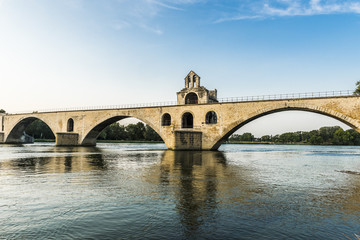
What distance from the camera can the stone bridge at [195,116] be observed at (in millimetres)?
33125

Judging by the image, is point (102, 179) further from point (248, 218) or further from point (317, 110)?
point (317, 110)

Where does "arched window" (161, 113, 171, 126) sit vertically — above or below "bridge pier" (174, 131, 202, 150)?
above

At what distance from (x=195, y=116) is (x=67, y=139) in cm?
3072

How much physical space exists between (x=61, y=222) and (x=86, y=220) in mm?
592

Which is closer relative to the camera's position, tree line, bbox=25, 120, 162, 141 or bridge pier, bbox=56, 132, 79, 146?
bridge pier, bbox=56, 132, 79, 146

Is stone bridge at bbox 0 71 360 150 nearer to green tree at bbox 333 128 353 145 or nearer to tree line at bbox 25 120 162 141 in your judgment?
tree line at bbox 25 120 162 141

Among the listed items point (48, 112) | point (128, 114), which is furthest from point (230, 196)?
point (48, 112)

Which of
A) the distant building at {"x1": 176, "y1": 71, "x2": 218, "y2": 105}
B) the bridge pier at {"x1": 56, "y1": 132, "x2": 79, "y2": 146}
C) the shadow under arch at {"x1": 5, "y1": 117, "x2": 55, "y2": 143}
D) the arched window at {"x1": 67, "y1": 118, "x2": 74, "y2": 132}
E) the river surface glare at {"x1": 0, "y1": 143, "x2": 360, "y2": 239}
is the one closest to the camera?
the river surface glare at {"x1": 0, "y1": 143, "x2": 360, "y2": 239}

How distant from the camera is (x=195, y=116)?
43.0 metres

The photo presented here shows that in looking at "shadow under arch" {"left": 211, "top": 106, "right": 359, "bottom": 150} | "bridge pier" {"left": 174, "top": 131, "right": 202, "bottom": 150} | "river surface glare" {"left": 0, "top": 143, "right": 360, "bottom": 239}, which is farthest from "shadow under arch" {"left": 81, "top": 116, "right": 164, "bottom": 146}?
"river surface glare" {"left": 0, "top": 143, "right": 360, "bottom": 239}

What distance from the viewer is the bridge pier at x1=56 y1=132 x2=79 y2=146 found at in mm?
54831

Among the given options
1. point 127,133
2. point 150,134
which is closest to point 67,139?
point 127,133

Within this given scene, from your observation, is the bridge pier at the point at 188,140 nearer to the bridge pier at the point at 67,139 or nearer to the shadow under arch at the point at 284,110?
the shadow under arch at the point at 284,110

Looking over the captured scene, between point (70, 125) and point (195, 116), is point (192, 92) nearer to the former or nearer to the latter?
point (195, 116)
